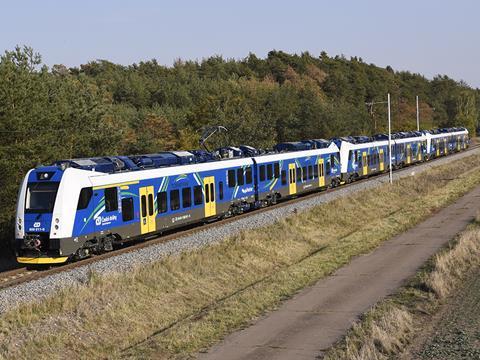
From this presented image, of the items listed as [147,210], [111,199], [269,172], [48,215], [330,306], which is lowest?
[330,306]

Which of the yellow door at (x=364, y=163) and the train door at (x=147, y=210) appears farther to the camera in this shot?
the yellow door at (x=364, y=163)

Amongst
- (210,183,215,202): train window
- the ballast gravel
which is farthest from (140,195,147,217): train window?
(210,183,215,202): train window

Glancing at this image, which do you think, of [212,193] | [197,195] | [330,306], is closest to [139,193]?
[197,195]

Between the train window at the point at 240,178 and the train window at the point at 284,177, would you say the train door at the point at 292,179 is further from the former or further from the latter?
the train window at the point at 240,178

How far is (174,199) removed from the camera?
1083 inches

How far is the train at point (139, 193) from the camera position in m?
21.4

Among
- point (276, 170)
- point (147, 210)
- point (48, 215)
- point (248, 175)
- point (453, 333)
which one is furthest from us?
point (276, 170)

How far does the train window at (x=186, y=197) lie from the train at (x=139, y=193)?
4cm

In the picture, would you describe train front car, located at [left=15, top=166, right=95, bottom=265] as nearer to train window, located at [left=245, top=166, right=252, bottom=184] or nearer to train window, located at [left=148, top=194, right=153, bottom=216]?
train window, located at [left=148, top=194, right=153, bottom=216]

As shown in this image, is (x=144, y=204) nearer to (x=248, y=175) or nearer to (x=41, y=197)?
(x=41, y=197)

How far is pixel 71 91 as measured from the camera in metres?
49.3

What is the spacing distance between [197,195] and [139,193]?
490 cm

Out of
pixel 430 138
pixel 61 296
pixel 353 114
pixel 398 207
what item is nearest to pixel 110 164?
pixel 61 296

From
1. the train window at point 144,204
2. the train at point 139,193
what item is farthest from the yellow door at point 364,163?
the train window at point 144,204
